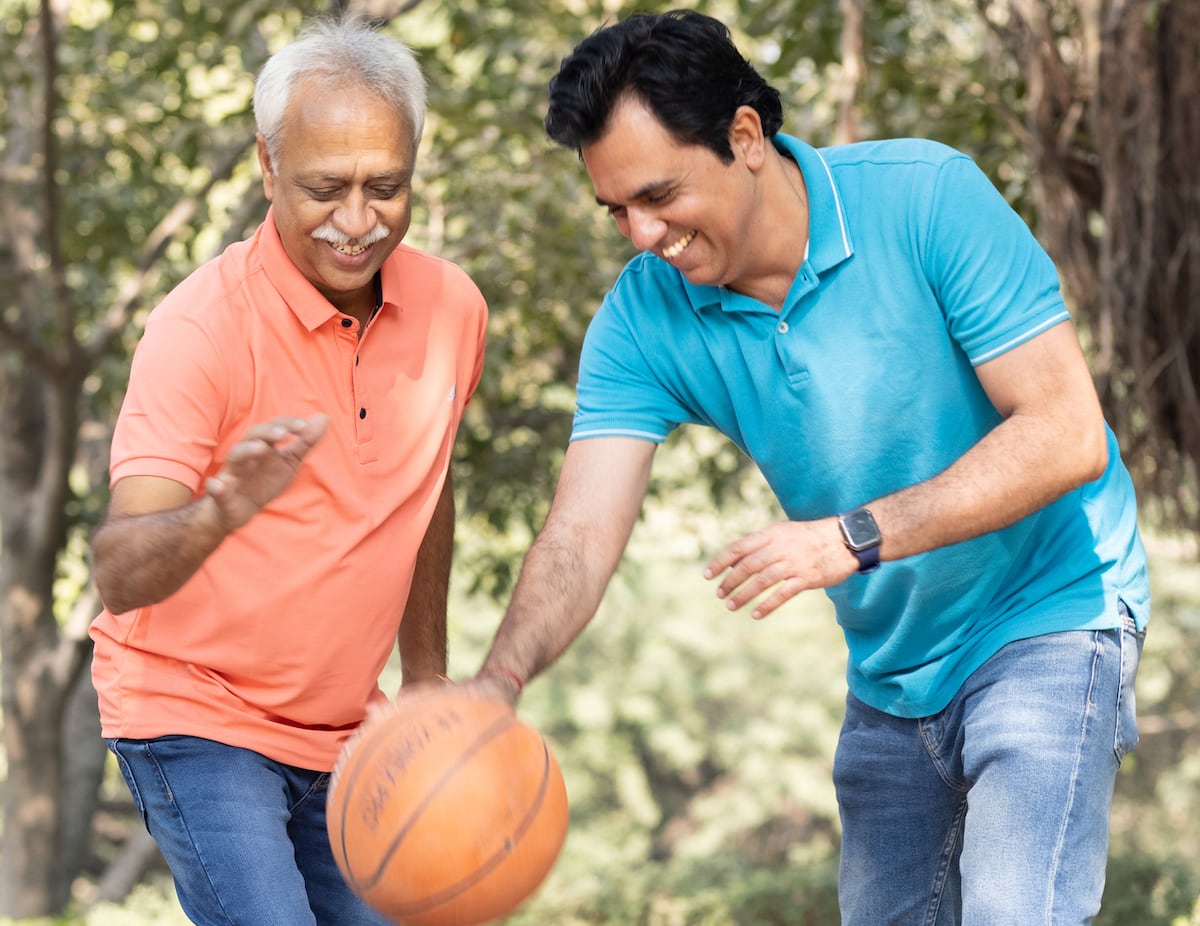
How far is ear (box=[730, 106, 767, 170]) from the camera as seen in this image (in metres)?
3.11

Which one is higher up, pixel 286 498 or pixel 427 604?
pixel 286 498

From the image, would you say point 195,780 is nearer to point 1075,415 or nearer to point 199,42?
point 1075,415

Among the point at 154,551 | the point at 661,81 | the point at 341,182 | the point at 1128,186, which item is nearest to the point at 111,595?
the point at 154,551

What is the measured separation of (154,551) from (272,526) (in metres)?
0.37

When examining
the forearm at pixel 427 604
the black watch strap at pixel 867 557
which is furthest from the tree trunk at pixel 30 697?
the black watch strap at pixel 867 557

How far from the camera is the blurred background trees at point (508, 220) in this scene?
5.42 meters

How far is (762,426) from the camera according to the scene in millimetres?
3230

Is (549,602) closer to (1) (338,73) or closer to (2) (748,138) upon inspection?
(2) (748,138)

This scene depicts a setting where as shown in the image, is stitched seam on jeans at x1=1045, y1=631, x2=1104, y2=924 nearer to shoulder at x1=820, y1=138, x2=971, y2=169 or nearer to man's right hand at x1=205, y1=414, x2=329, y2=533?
shoulder at x1=820, y1=138, x2=971, y2=169

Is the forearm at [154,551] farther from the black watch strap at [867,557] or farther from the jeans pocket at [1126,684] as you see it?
the jeans pocket at [1126,684]

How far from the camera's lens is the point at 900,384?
10.1ft

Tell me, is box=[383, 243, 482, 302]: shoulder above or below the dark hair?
below

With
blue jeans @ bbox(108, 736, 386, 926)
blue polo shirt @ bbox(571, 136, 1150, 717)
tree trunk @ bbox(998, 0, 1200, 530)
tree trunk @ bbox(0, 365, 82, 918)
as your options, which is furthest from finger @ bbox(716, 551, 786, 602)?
tree trunk @ bbox(0, 365, 82, 918)

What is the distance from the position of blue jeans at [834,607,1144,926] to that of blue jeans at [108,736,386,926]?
1287 mm
